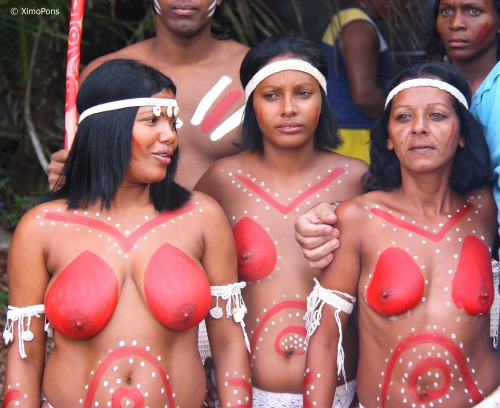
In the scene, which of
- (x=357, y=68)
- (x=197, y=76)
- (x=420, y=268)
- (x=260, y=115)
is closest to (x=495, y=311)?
(x=420, y=268)

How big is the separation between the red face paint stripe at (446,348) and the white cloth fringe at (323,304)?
0.21m

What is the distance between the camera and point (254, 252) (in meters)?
3.43

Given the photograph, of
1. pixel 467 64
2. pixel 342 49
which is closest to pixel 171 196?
pixel 467 64

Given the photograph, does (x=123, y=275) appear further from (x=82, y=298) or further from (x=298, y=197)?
(x=298, y=197)

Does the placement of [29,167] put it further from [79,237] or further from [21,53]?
[79,237]

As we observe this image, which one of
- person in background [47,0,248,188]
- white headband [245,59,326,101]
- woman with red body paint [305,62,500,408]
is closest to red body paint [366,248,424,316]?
Answer: woman with red body paint [305,62,500,408]

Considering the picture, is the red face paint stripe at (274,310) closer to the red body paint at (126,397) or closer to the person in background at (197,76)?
the red body paint at (126,397)

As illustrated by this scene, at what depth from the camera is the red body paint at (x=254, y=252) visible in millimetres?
3424

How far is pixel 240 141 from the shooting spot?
3895 mm

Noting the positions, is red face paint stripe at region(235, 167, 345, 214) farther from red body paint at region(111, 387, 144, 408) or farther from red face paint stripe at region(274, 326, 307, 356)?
red body paint at region(111, 387, 144, 408)

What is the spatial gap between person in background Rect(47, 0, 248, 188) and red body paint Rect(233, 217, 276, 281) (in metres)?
0.56

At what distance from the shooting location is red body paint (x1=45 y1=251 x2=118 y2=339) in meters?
2.90

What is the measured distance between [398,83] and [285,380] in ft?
3.83

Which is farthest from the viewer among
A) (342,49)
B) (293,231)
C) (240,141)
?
(342,49)
